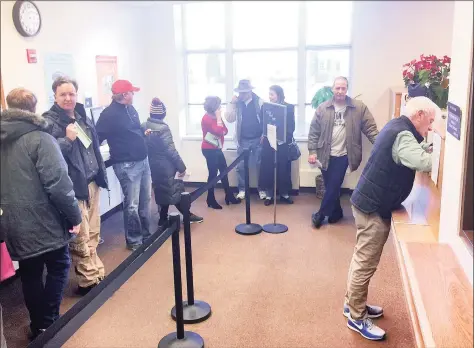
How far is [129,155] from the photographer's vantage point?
9.47ft

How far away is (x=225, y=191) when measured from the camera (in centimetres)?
431

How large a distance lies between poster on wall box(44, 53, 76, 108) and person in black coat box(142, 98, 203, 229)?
55cm

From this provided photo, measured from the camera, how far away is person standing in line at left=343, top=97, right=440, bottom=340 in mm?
1836

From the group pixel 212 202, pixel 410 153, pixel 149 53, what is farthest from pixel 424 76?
pixel 212 202

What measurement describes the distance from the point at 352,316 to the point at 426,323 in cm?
105

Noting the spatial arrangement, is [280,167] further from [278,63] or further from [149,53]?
[149,53]

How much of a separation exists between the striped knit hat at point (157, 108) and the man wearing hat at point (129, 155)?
7.5 inches

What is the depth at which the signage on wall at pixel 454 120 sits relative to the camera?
144 cm

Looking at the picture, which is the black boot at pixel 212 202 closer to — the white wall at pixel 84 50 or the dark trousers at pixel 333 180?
the dark trousers at pixel 333 180

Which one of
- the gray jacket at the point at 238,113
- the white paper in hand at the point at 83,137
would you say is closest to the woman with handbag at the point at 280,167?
the gray jacket at the point at 238,113

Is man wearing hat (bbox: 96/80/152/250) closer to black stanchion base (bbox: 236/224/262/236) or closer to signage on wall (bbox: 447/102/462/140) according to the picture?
black stanchion base (bbox: 236/224/262/236)

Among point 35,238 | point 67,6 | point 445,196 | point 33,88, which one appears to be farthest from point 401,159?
point 33,88

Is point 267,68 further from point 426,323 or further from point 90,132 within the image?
point 426,323

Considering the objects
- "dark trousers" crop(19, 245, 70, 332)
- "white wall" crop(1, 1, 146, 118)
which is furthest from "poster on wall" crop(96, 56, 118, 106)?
"dark trousers" crop(19, 245, 70, 332)
